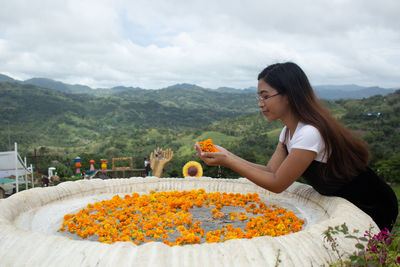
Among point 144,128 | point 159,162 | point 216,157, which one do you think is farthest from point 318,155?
point 144,128

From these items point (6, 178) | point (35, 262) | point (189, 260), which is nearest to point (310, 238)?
point (189, 260)

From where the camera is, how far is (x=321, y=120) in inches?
98.8

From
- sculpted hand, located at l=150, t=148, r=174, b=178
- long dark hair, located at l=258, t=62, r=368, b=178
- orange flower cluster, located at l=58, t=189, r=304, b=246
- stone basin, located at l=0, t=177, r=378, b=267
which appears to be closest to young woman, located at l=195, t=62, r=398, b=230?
long dark hair, located at l=258, t=62, r=368, b=178

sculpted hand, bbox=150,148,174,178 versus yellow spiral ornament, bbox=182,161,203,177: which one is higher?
sculpted hand, bbox=150,148,174,178

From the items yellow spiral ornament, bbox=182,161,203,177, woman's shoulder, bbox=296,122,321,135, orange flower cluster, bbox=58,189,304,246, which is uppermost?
woman's shoulder, bbox=296,122,321,135

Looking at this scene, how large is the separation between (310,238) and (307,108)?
3.80ft

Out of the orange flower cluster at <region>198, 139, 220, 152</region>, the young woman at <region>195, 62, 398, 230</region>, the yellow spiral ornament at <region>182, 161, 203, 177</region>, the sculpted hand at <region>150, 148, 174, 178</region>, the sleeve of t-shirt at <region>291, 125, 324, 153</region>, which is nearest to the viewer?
the sleeve of t-shirt at <region>291, 125, 324, 153</region>

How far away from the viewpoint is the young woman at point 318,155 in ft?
8.20

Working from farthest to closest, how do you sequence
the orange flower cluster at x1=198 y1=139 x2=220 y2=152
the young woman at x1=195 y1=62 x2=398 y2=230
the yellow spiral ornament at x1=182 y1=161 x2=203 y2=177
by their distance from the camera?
1. the yellow spiral ornament at x1=182 y1=161 x2=203 y2=177
2. the orange flower cluster at x1=198 y1=139 x2=220 y2=152
3. the young woman at x1=195 y1=62 x2=398 y2=230

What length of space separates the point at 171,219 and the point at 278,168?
1091 mm

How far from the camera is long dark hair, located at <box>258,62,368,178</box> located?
8.21ft

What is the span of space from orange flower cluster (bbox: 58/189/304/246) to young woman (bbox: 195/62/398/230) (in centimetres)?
44

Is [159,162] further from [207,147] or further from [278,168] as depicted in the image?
[278,168]

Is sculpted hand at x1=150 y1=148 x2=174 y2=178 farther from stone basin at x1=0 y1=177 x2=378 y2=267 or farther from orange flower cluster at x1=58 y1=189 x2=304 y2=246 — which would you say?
stone basin at x1=0 y1=177 x2=378 y2=267
